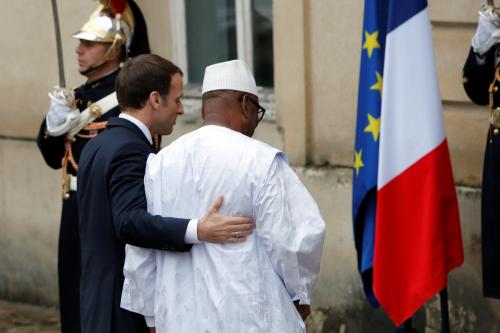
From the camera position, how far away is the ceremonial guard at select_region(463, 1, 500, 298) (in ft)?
17.7

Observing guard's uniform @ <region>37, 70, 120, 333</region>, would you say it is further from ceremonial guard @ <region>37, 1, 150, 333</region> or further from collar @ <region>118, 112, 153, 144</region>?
collar @ <region>118, 112, 153, 144</region>

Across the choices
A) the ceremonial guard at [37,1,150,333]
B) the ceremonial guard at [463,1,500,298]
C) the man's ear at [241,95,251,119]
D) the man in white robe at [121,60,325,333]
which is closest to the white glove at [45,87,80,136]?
the ceremonial guard at [37,1,150,333]

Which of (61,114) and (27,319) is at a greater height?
(61,114)

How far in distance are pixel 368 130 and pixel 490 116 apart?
515mm

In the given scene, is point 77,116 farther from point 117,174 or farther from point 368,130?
point 117,174

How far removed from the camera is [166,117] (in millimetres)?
4668

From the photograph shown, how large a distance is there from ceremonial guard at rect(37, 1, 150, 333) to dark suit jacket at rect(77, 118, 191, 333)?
56.4 inches

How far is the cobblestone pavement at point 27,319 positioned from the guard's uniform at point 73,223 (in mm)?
1666

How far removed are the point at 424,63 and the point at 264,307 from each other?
1.72m

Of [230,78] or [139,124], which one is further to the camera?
[139,124]

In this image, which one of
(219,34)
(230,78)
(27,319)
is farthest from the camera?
(27,319)

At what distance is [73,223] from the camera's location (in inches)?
244

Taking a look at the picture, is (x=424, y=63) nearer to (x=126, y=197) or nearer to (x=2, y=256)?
(x=126, y=197)

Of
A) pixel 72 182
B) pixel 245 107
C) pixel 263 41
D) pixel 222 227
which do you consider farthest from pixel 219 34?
pixel 222 227
